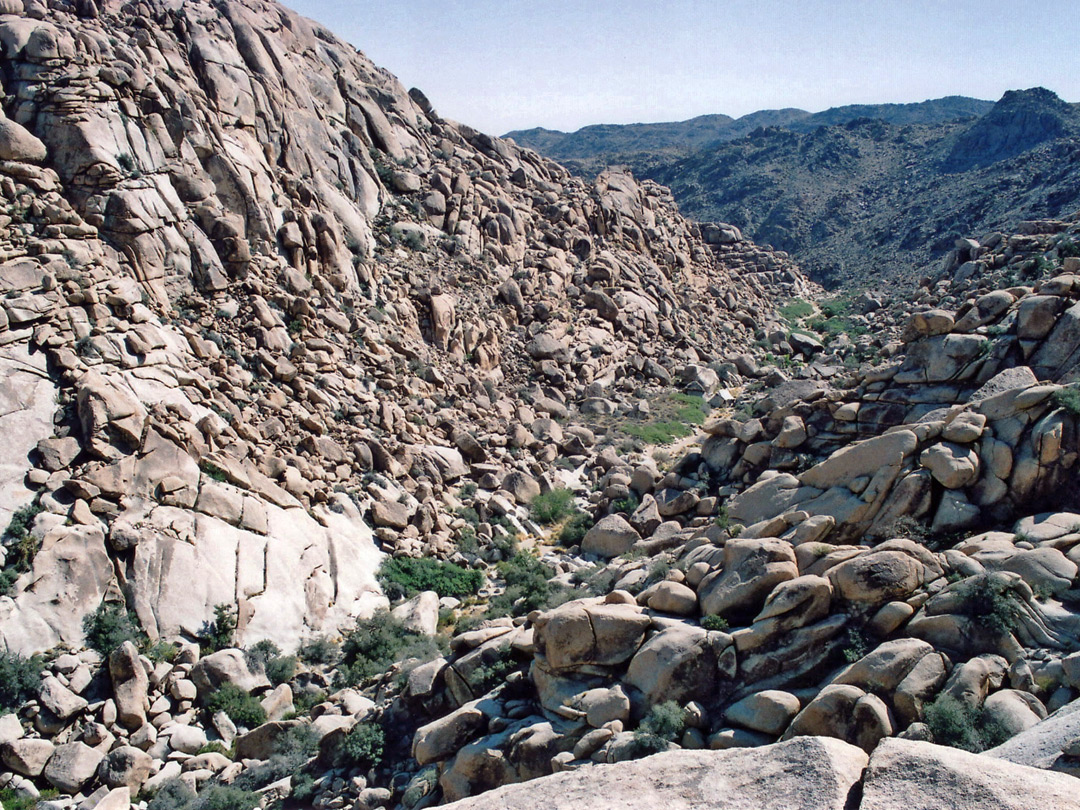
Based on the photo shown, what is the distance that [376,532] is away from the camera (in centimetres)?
1845

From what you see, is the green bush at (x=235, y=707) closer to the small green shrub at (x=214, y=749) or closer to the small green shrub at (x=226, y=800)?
the small green shrub at (x=214, y=749)

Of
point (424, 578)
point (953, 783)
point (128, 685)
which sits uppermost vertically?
point (953, 783)

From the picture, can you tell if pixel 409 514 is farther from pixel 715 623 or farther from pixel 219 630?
pixel 715 623

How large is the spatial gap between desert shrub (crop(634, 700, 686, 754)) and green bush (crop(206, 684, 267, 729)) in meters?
7.73

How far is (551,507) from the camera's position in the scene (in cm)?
2216

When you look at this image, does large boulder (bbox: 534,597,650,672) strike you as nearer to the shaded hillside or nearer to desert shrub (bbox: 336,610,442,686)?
desert shrub (bbox: 336,610,442,686)

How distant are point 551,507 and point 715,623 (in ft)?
41.0

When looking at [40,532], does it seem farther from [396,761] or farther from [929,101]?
[929,101]

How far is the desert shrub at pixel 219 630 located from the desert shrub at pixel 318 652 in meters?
1.46

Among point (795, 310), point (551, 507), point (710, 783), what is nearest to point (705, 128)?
point (795, 310)

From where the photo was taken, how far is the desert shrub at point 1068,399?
1080 centimetres

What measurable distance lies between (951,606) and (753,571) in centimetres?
254

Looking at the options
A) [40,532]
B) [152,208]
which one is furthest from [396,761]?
[152,208]

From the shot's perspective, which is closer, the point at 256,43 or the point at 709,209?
the point at 256,43
